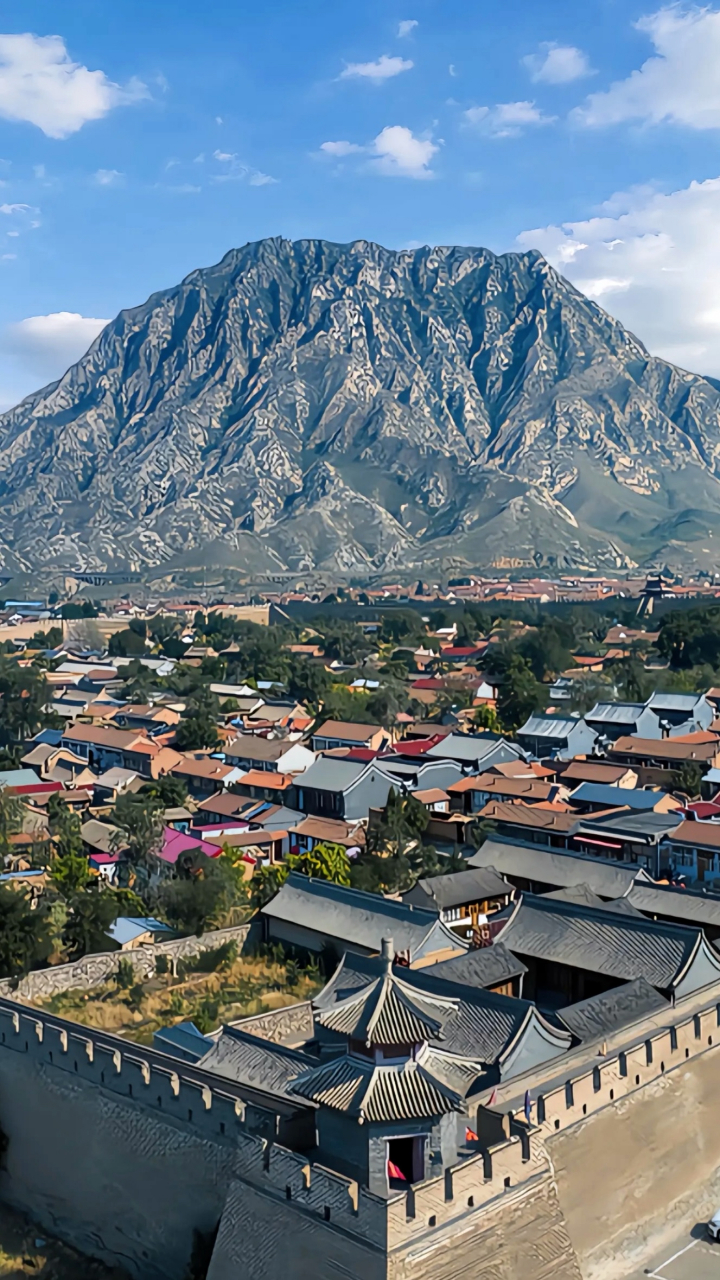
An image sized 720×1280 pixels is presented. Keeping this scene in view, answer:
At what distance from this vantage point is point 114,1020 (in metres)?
23.8

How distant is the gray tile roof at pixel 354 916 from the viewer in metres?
24.5

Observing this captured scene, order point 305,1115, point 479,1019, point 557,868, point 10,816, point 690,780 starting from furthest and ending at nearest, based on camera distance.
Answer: point 690,780, point 10,816, point 557,868, point 479,1019, point 305,1115

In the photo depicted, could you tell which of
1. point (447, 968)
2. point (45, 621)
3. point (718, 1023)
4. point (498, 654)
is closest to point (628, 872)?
point (447, 968)

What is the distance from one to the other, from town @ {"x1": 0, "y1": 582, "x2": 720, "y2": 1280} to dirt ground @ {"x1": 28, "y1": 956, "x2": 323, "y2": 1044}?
0.09 metres

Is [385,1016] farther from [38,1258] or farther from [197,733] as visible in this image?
[197,733]

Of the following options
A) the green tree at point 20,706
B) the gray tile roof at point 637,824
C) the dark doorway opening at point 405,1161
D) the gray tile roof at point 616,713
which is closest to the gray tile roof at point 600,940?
the dark doorway opening at point 405,1161

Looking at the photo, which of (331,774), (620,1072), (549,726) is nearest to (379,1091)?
(620,1072)

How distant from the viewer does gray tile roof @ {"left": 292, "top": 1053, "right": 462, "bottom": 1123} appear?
469 inches

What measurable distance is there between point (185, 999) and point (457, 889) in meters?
7.86

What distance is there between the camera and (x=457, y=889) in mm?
28938

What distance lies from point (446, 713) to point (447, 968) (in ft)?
129

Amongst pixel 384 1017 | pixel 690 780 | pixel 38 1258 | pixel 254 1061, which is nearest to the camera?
pixel 384 1017

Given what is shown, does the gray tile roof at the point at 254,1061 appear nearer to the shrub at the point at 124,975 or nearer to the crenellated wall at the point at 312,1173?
the crenellated wall at the point at 312,1173

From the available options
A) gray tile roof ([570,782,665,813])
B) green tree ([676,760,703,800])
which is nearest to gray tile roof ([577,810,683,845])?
gray tile roof ([570,782,665,813])
